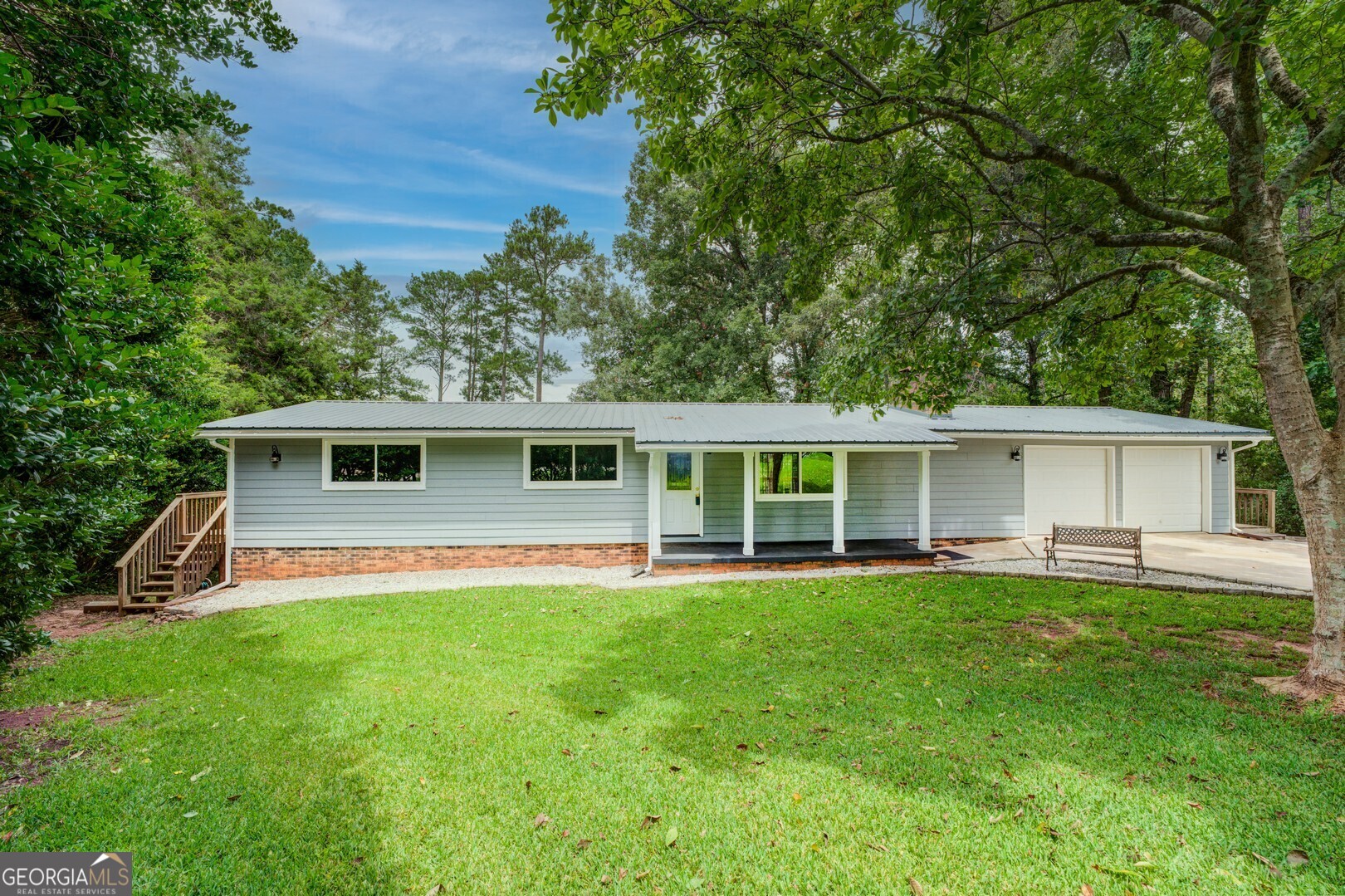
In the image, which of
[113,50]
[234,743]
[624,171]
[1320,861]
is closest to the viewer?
[1320,861]

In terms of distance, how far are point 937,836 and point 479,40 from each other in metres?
11.7

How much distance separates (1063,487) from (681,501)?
9.04m

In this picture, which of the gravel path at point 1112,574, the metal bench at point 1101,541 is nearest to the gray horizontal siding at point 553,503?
the gravel path at point 1112,574

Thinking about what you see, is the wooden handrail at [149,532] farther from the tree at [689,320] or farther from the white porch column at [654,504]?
the tree at [689,320]

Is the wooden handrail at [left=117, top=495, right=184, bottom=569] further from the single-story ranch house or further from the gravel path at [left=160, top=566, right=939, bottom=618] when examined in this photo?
the gravel path at [left=160, top=566, right=939, bottom=618]

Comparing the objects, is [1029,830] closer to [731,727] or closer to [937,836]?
[937,836]

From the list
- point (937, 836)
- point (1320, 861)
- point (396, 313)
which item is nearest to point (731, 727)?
point (937, 836)

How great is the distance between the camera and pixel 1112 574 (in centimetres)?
862

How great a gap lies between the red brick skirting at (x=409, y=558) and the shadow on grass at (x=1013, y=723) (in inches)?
152

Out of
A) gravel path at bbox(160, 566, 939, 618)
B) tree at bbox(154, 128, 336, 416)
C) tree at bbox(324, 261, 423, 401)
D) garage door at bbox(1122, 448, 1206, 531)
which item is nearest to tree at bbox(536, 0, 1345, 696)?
gravel path at bbox(160, 566, 939, 618)

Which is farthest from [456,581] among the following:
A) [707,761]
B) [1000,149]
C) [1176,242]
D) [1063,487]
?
[1063,487]

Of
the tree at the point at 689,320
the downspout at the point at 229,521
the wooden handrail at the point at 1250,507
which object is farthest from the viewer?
the tree at the point at 689,320

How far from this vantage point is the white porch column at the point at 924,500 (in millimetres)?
10266

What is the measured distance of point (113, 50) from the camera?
14.9ft
